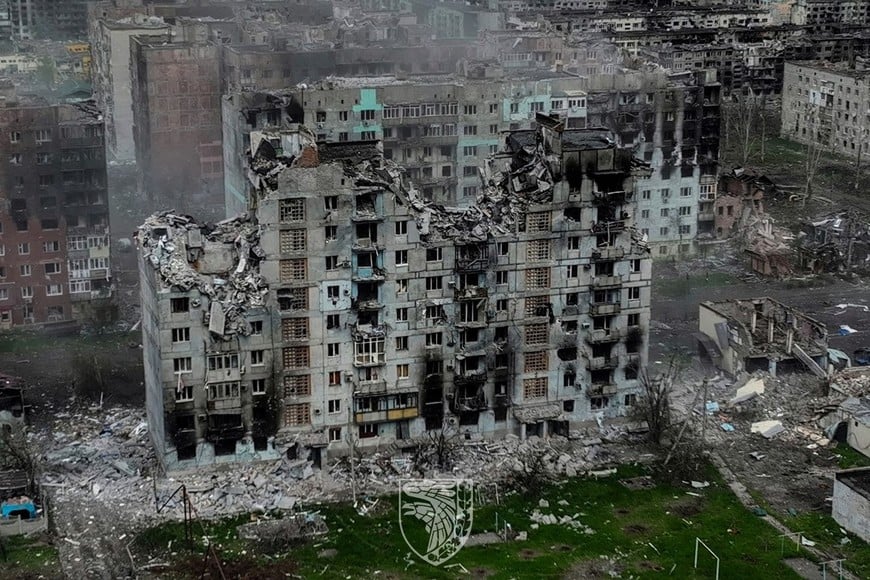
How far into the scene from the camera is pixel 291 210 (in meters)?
62.8

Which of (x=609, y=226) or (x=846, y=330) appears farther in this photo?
(x=846, y=330)

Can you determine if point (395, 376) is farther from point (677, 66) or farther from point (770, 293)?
point (677, 66)

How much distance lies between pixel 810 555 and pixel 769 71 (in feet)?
348

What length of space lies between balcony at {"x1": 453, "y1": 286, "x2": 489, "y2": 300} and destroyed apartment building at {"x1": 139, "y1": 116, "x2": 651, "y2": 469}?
0.21 feet

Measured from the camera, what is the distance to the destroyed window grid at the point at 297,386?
6419 centimetres

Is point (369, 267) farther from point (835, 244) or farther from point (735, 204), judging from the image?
point (835, 244)

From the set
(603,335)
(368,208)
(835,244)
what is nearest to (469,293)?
(368,208)

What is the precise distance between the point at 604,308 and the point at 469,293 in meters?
6.82

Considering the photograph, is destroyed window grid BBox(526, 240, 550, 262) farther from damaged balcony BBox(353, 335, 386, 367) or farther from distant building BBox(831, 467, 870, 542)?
distant building BBox(831, 467, 870, 542)

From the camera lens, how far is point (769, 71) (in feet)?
512

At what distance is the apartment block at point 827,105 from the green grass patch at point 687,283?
36.5 m

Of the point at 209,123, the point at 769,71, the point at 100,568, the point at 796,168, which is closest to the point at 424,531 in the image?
the point at 100,568

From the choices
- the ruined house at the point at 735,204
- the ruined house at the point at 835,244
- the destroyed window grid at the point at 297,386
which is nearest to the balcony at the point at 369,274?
the destroyed window grid at the point at 297,386

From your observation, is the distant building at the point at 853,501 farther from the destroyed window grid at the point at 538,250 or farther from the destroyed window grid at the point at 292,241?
the destroyed window grid at the point at 292,241
